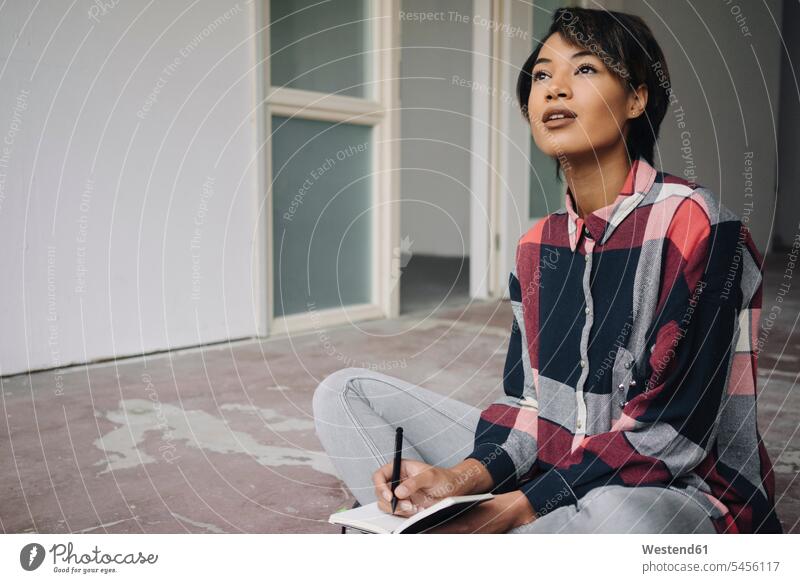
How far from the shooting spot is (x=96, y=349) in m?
2.89

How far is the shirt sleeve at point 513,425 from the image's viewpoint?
1200 millimetres

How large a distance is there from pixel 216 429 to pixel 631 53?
59.5 inches

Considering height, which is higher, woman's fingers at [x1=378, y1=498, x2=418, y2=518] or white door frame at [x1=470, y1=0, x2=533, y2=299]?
white door frame at [x1=470, y1=0, x2=533, y2=299]

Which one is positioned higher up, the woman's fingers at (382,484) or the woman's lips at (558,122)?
the woman's lips at (558,122)

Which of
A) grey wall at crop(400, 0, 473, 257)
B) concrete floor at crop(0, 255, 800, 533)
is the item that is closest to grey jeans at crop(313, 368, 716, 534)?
Answer: concrete floor at crop(0, 255, 800, 533)

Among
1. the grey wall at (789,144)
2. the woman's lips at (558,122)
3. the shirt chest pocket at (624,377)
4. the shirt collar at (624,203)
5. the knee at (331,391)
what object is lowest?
the knee at (331,391)

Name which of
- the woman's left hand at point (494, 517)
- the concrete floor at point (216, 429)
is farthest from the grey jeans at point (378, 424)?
the concrete floor at point (216, 429)

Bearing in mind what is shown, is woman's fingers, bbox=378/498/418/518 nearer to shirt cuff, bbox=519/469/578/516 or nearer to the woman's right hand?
the woman's right hand

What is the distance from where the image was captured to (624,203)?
1.13m

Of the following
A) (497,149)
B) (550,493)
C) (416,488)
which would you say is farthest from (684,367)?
(497,149)

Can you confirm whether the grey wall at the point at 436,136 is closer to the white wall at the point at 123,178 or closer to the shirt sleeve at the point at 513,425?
the white wall at the point at 123,178

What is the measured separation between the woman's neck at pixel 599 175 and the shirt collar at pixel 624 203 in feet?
0.04

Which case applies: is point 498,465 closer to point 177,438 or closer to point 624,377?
point 624,377

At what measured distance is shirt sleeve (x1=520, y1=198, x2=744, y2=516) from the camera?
3.31ft
